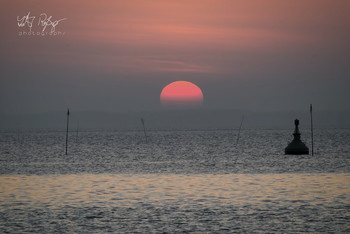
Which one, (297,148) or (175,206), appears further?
(297,148)

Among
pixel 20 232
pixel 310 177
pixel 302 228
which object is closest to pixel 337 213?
pixel 302 228

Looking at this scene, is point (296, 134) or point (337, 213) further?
point (296, 134)

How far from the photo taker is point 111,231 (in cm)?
2041

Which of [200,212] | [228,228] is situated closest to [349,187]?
[200,212]

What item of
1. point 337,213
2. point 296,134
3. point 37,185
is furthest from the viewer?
point 296,134

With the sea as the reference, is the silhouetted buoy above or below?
above

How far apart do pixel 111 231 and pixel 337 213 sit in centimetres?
991

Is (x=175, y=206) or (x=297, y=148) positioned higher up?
(x=297, y=148)

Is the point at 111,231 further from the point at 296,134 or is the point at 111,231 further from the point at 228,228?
the point at 296,134

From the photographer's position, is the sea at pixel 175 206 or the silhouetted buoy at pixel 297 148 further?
the silhouetted buoy at pixel 297 148

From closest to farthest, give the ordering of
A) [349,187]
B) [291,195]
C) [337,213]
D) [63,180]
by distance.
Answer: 1. [337,213]
2. [291,195]
3. [349,187]
4. [63,180]

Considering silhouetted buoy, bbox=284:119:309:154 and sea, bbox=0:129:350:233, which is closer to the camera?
sea, bbox=0:129:350:233

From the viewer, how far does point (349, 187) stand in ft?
116

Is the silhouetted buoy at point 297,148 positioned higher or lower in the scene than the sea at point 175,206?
higher
